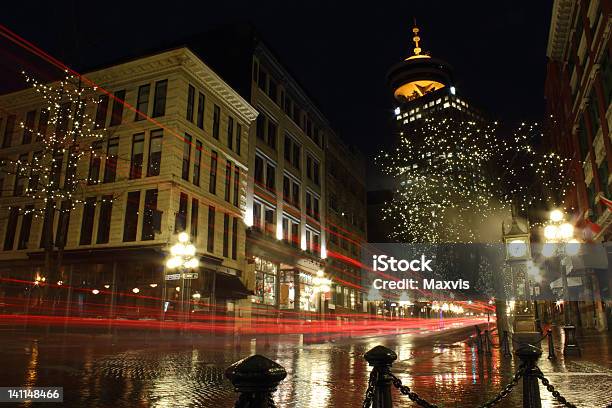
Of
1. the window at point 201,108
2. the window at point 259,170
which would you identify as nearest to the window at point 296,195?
the window at point 259,170

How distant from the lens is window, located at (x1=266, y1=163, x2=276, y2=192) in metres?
38.5

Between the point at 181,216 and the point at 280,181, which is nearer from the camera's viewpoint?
the point at 181,216

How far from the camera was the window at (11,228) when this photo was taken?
3058cm

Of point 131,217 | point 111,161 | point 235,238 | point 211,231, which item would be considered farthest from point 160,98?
point 235,238

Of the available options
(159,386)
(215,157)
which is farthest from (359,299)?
(159,386)

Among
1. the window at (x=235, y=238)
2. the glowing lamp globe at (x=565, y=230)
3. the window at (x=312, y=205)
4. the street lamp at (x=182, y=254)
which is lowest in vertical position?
the street lamp at (x=182, y=254)

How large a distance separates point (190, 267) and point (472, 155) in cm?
1415

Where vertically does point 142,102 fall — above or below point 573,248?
above

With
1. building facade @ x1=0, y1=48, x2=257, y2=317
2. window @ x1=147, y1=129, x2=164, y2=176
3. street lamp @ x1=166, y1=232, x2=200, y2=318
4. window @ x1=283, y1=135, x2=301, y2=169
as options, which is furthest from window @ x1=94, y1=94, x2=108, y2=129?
window @ x1=283, y1=135, x2=301, y2=169

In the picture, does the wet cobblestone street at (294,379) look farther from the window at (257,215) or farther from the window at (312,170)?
the window at (312,170)

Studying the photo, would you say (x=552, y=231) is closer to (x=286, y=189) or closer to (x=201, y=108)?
(x=201, y=108)

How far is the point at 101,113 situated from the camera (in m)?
30.1

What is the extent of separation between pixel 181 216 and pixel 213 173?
5.91 meters

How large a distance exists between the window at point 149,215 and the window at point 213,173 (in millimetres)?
4365
